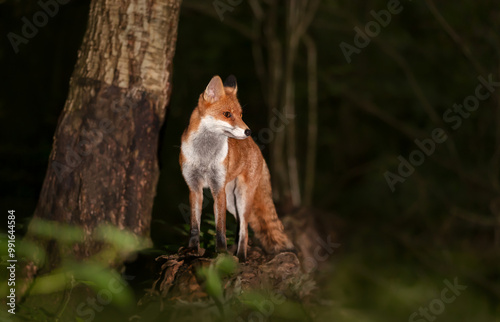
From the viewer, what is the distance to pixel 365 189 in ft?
42.3

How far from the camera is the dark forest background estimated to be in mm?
6543

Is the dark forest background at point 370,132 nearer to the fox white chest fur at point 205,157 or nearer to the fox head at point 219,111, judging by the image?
the fox white chest fur at point 205,157

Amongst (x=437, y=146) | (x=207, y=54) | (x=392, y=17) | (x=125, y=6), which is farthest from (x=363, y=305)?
(x=392, y=17)

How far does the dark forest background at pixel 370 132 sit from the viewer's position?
6.54 m

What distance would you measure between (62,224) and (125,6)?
2.07m

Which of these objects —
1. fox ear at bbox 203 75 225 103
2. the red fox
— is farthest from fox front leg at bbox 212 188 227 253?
fox ear at bbox 203 75 225 103

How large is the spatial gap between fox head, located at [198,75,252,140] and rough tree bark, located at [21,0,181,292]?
3.65ft

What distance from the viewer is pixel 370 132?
1416 cm

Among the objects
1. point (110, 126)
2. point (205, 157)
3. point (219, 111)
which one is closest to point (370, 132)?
point (110, 126)

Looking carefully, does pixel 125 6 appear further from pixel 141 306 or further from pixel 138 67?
pixel 141 306

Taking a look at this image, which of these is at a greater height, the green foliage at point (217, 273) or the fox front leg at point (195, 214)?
the fox front leg at point (195, 214)

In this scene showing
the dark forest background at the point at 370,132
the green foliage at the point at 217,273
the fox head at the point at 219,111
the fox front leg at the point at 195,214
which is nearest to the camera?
the fox head at the point at 219,111

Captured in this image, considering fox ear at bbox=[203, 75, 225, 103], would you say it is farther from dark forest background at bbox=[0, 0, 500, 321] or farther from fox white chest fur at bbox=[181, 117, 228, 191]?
dark forest background at bbox=[0, 0, 500, 321]

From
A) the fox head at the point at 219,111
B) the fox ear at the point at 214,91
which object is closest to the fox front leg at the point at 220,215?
the fox head at the point at 219,111
